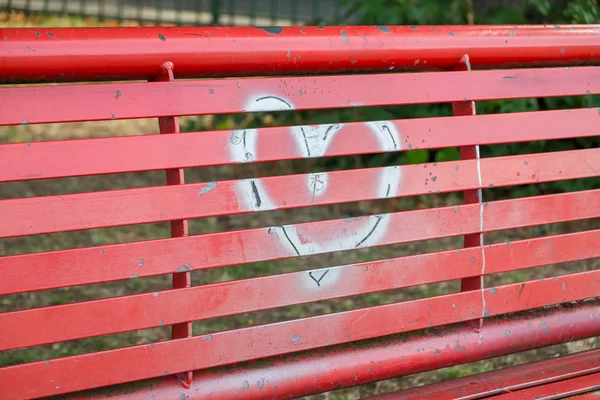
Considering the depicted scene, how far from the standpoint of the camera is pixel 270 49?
184 centimetres

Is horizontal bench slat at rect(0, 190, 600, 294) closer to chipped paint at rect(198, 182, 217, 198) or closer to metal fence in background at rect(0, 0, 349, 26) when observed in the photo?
chipped paint at rect(198, 182, 217, 198)

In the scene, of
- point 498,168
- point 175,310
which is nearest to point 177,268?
point 175,310

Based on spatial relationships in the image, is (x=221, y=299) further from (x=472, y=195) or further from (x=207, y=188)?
(x=472, y=195)

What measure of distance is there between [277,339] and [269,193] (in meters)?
0.33

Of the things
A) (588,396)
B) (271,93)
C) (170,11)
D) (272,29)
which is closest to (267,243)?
(271,93)

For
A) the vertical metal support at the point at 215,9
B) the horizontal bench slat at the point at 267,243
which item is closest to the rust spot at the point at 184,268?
the horizontal bench slat at the point at 267,243

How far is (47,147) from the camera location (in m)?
1.58

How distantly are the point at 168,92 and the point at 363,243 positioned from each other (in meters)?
0.59

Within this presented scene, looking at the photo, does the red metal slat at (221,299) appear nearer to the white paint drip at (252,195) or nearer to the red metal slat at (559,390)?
the white paint drip at (252,195)

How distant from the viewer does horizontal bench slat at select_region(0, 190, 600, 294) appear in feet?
5.24

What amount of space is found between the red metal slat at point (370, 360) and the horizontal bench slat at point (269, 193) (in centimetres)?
36

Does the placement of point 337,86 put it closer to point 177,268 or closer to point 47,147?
point 177,268

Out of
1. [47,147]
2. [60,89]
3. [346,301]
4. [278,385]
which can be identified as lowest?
[346,301]

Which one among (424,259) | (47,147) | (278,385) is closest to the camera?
(47,147)
